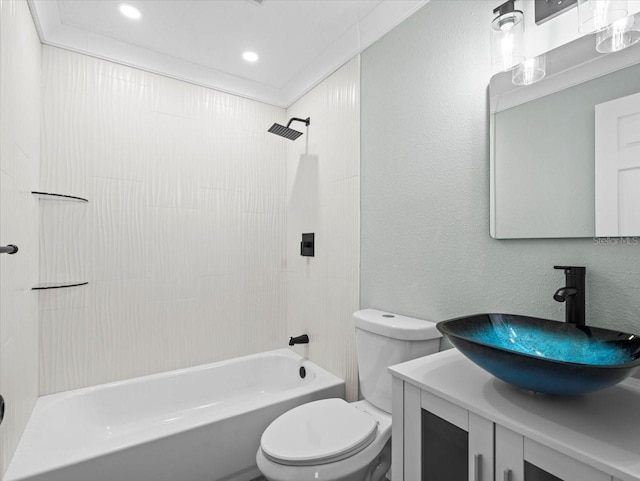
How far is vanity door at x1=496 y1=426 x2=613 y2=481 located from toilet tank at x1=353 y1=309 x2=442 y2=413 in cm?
66

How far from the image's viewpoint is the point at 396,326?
1435 millimetres

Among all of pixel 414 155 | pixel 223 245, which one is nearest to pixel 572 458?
pixel 414 155

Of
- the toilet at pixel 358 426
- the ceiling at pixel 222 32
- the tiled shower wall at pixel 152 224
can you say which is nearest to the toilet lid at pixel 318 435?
the toilet at pixel 358 426

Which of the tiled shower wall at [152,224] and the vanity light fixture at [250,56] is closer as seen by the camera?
the tiled shower wall at [152,224]

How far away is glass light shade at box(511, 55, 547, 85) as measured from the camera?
1104 millimetres

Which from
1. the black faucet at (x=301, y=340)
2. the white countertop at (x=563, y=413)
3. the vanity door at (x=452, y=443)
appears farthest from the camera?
the black faucet at (x=301, y=340)

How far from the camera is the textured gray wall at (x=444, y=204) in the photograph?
1047mm

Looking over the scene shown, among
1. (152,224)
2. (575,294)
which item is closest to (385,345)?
(575,294)

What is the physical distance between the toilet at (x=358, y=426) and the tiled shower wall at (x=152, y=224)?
3.58 feet

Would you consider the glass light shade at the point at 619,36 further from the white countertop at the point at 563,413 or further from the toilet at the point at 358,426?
the toilet at the point at 358,426

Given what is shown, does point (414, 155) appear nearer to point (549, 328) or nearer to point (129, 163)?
point (549, 328)

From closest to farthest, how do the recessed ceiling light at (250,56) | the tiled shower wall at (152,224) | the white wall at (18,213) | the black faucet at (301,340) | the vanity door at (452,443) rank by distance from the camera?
1. the vanity door at (452,443)
2. the white wall at (18,213)
3. the tiled shower wall at (152,224)
4. the recessed ceiling light at (250,56)
5. the black faucet at (301,340)

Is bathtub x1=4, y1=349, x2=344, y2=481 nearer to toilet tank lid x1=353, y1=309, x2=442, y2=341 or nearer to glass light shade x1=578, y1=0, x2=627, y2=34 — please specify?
toilet tank lid x1=353, y1=309, x2=442, y2=341

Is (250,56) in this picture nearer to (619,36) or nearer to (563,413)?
(619,36)
